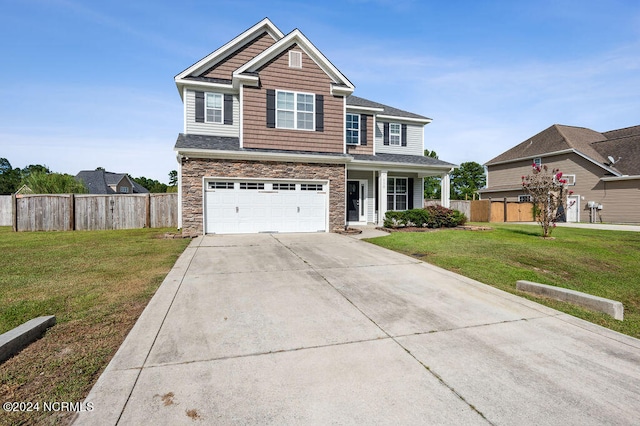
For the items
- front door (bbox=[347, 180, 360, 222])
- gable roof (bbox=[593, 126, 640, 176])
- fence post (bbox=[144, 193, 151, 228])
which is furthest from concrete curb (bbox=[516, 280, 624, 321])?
gable roof (bbox=[593, 126, 640, 176])

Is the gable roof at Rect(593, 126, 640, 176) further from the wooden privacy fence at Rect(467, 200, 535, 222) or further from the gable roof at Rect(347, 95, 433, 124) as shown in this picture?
the gable roof at Rect(347, 95, 433, 124)

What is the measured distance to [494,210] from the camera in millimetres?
23172

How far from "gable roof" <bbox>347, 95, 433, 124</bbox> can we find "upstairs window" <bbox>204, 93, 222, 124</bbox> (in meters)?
6.34

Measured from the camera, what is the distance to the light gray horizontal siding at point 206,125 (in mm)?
13227

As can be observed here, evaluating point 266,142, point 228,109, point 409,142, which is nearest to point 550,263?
point 266,142

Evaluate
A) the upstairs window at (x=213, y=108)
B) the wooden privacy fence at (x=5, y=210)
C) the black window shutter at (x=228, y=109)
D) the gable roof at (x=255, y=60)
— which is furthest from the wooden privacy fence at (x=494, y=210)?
the wooden privacy fence at (x=5, y=210)

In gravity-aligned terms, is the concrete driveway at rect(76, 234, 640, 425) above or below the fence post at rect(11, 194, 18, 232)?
below

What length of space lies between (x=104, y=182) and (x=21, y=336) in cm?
3888

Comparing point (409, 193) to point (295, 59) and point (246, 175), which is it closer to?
Result: point (295, 59)

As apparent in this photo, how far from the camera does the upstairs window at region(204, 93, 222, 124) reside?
44.3 feet

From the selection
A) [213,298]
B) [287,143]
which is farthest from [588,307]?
[287,143]

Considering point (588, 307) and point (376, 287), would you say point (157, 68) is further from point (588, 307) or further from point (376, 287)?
point (588, 307)

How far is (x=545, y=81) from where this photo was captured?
597 inches

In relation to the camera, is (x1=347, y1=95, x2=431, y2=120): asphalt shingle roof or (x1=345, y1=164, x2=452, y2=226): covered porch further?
(x1=347, y1=95, x2=431, y2=120): asphalt shingle roof
